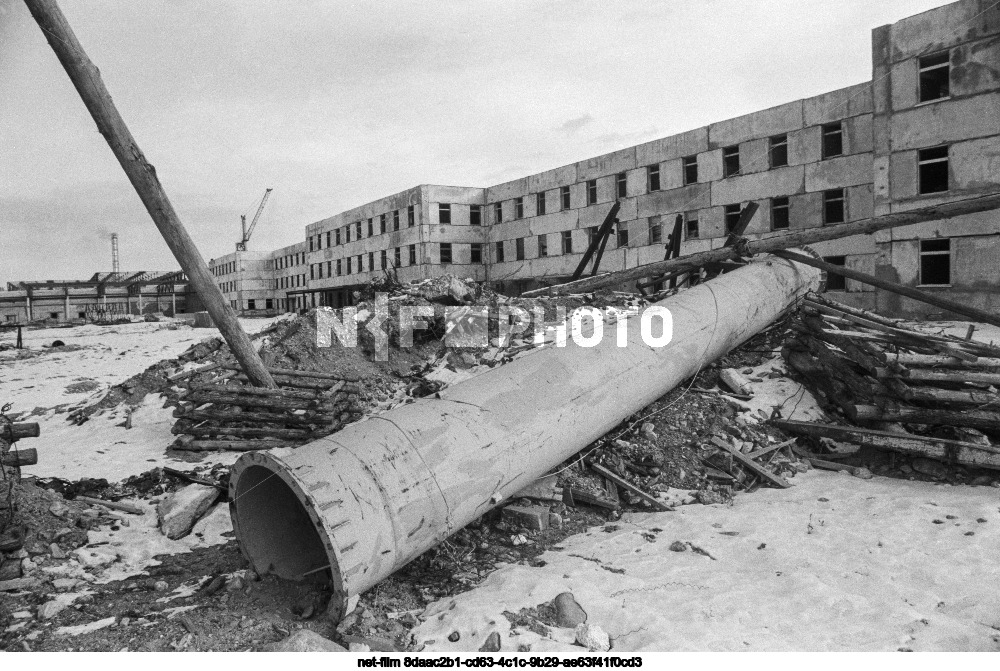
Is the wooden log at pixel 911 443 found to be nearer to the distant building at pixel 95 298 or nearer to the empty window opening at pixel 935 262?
the empty window opening at pixel 935 262

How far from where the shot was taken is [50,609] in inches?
174

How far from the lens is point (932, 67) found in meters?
17.0

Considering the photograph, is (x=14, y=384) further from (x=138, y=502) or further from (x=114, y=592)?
(x=114, y=592)

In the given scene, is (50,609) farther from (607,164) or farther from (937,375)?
(607,164)

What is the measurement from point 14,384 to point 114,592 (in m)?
14.6

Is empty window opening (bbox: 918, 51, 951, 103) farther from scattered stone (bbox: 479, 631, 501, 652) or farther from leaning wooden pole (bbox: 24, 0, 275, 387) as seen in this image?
scattered stone (bbox: 479, 631, 501, 652)

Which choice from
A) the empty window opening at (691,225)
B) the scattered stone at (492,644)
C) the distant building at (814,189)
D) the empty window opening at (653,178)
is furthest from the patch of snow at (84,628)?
the empty window opening at (653,178)

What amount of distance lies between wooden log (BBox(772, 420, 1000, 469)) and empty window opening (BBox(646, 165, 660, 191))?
70.4 feet

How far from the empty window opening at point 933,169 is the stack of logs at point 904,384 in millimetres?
10896

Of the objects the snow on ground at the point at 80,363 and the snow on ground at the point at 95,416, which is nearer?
the snow on ground at the point at 95,416

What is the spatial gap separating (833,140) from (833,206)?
2300 millimetres

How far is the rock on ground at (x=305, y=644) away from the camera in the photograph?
3.78m

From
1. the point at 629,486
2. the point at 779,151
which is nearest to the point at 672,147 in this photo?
the point at 779,151

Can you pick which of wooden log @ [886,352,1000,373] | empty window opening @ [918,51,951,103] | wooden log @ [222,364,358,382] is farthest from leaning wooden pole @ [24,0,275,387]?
empty window opening @ [918,51,951,103]
